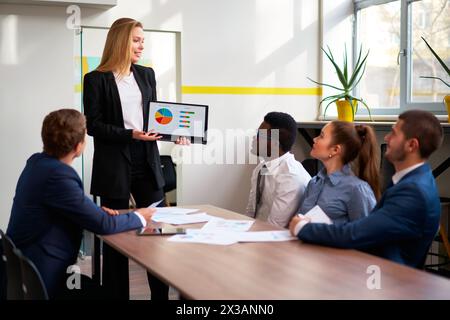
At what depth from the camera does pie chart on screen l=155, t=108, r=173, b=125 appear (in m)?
3.32

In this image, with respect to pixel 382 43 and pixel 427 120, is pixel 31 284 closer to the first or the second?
pixel 427 120

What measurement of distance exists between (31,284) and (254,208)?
1632mm

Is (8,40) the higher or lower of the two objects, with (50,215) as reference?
higher

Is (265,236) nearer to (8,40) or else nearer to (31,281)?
(31,281)

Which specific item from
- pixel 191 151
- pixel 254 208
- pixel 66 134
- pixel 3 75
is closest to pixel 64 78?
pixel 3 75

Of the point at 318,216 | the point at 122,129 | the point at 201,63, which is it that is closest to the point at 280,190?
the point at 318,216

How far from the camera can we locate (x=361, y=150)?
2.72m

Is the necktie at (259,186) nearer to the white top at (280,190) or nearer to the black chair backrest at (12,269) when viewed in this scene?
the white top at (280,190)

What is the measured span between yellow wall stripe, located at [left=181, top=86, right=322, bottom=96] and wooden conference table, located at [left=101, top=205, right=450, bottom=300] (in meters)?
3.17

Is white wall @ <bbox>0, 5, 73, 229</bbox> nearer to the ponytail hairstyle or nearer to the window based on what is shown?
the window

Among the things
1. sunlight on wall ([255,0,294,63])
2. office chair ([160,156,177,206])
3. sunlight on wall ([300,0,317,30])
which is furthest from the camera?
office chair ([160,156,177,206])

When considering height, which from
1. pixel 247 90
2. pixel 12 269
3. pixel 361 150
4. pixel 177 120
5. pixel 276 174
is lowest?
pixel 12 269

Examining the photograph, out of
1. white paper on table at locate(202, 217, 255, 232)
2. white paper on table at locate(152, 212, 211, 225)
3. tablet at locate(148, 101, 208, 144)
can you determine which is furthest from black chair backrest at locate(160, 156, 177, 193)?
white paper on table at locate(202, 217, 255, 232)

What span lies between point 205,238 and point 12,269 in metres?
0.70
